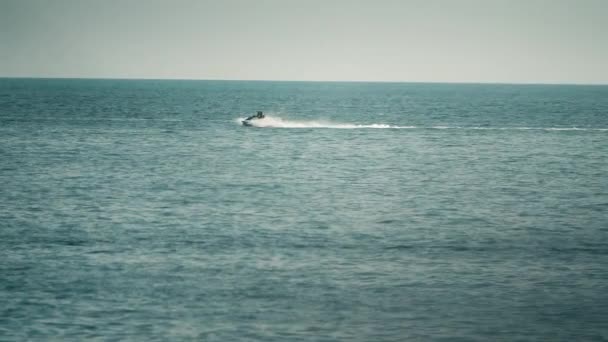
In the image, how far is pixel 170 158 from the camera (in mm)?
74375

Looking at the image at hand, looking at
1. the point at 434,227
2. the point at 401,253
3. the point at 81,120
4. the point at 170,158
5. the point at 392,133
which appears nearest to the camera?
the point at 401,253

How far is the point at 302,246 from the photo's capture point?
38.2m

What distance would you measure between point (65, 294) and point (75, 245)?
7.72 metres

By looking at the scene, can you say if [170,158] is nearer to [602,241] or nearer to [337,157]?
[337,157]

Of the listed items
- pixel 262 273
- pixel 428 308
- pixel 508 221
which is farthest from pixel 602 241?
pixel 262 273

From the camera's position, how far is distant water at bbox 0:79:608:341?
28.0 m

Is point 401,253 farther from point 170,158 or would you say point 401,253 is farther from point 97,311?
point 170,158

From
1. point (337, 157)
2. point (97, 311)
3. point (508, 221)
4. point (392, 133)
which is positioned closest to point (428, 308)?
point (97, 311)

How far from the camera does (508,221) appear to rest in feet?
147

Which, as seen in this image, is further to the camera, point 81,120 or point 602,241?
point 81,120

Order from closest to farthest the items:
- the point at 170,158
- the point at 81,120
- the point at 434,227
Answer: the point at 434,227 < the point at 170,158 < the point at 81,120

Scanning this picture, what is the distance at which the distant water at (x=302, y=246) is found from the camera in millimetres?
27984

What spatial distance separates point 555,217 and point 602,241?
6461 millimetres

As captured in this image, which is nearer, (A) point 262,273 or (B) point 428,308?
(B) point 428,308
